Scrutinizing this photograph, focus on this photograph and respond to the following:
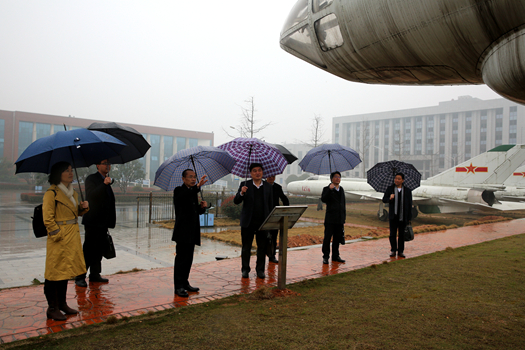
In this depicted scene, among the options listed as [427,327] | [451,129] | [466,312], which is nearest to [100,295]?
[427,327]

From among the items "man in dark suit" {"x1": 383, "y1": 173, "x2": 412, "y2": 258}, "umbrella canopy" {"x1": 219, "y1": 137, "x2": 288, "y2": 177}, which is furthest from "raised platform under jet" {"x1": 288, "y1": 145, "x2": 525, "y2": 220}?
"umbrella canopy" {"x1": 219, "y1": 137, "x2": 288, "y2": 177}

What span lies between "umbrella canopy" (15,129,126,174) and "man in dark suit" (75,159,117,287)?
0.66 feet

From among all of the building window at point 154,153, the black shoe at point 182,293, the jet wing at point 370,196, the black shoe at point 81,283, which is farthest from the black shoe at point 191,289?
the building window at point 154,153

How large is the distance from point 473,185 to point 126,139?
18.8m

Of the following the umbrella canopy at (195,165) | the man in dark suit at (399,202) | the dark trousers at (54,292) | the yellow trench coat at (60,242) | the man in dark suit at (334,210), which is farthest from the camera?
the man in dark suit at (399,202)

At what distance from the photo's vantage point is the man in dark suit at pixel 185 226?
16.4ft

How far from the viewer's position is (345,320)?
3.99 meters

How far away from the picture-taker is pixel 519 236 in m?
11.3

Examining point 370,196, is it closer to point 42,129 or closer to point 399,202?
point 399,202

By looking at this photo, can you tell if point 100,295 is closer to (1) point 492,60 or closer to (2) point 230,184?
(1) point 492,60

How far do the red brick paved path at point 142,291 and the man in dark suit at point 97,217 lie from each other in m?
0.47

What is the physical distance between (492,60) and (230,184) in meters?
73.0

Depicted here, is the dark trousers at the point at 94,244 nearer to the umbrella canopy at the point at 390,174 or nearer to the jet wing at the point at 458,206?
the umbrella canopy at the point at 390,174

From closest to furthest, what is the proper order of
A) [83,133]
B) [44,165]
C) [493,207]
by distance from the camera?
[83,133] < [44,165] < [493,207]
